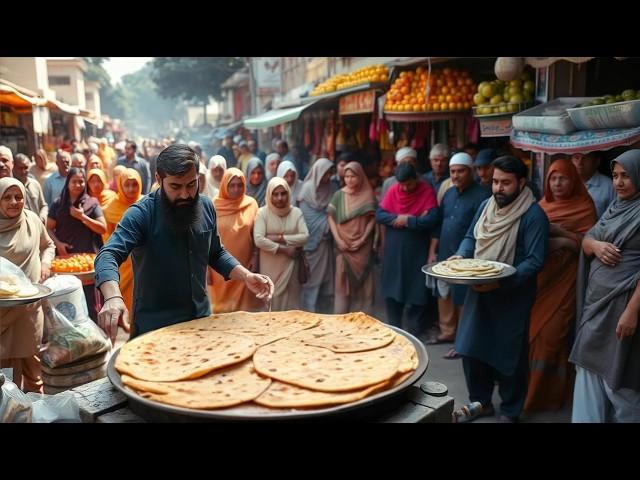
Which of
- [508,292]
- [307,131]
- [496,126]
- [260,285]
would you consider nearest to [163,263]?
[260,285]

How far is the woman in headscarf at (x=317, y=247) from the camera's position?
586cm

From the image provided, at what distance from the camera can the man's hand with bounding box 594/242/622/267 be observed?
10.9ft

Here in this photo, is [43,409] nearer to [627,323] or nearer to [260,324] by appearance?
[260,324]

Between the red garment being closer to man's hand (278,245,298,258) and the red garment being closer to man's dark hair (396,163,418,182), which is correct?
man's dark hair (396,163,418,182)

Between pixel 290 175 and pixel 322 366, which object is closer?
pixel 322 366

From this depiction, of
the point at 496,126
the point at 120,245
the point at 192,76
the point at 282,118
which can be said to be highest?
the point at 192,76

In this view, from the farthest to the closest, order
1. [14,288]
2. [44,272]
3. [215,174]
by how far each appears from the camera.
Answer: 1. [215,174]
2. [44,272]
3. [14,288]

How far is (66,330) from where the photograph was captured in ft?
12.7

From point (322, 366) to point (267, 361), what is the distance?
21 cm

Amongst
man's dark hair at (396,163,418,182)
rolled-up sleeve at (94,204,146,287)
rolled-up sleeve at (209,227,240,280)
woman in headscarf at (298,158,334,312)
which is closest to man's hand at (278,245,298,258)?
woman in headscarf at (298,158,334,312)

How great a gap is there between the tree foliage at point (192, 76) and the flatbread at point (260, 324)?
107 ft

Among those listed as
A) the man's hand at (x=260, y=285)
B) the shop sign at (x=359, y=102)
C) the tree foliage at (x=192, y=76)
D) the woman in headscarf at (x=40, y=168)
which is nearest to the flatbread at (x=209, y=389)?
the man's hand at (x=260, y=285)

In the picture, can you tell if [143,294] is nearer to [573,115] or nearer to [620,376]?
[620,376]

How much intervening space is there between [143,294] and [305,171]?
7.66m
